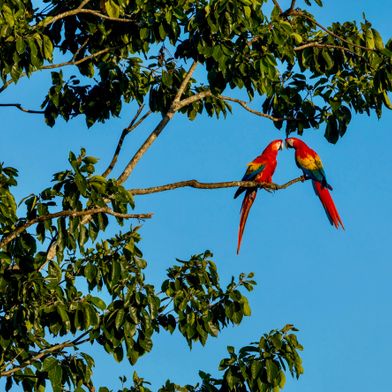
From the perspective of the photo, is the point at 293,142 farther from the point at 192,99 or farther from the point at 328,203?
the point at 192,99

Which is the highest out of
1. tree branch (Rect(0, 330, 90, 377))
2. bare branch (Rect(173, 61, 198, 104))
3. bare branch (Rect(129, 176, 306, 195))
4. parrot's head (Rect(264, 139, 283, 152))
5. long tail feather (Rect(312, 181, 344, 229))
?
parrot's head (Rect(264, 139, 283, 152))

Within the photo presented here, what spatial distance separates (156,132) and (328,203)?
2.66m

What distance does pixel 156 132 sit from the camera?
9.73 meters

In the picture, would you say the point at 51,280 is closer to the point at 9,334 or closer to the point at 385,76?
the point at 9,334

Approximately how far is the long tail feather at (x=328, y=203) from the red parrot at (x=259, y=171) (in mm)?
567

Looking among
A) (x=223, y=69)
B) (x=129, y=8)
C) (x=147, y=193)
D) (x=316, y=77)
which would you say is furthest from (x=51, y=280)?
(x=316, y=77)

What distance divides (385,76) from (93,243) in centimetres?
340

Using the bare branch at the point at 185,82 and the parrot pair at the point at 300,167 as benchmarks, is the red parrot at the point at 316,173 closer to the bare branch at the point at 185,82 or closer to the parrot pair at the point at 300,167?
the parrot pair at the point at 300,167

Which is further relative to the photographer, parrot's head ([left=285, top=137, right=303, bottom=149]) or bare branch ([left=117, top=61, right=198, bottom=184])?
parrot's head ([left=285, top=137, right=303, bottom=149])

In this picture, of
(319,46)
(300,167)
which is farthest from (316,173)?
(319,46)

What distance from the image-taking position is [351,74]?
10.2m

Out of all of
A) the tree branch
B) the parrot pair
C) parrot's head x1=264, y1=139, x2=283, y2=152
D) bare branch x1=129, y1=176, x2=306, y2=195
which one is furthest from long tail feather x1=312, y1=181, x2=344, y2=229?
the tree branch

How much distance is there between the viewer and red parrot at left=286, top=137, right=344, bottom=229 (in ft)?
37.2

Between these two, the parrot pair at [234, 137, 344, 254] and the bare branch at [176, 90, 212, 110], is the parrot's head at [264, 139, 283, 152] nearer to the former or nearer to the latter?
the parrot pair at [234, 137, 344, 254]
